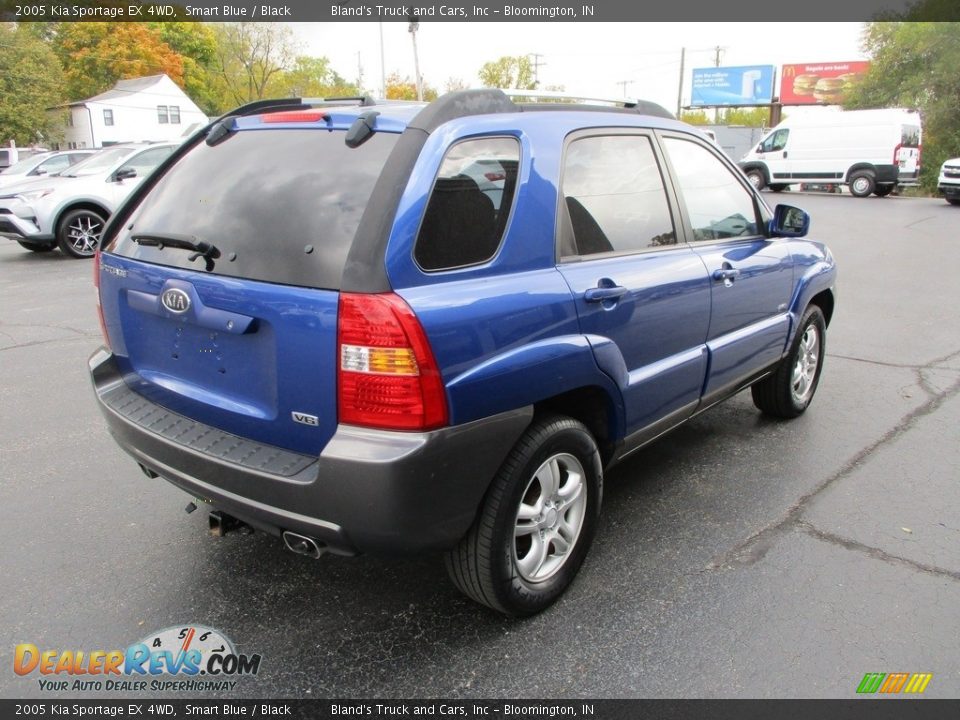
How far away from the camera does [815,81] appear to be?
162 ft

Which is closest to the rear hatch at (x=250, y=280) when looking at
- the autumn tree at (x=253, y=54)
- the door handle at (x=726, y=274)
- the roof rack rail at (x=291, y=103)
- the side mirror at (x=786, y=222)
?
the roof rack rail at (x=291, y=103)

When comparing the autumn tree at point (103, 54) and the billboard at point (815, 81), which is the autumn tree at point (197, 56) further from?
the billboard at point (815, 81)

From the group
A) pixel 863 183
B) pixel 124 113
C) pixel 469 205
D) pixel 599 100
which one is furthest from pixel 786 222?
pixel 124 113

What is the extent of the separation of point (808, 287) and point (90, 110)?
208ft

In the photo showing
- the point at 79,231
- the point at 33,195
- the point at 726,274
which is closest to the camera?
the point at 726,274

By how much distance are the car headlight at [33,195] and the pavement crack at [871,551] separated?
11817 millimetres

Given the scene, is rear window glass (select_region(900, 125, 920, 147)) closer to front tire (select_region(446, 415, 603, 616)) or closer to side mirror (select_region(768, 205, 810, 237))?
side mirror (select_region(768, 205, 810, 237))

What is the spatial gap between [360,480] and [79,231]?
1171 centimetres

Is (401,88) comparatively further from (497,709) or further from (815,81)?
(497,709)

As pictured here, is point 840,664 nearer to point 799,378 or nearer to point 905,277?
point 799,378

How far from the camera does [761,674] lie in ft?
8.07

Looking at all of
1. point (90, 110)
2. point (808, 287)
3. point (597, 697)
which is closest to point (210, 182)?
point (597, 697)

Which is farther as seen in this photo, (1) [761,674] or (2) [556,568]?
(2) [556,568]

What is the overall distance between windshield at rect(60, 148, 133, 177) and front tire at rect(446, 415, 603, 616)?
11.7 m
